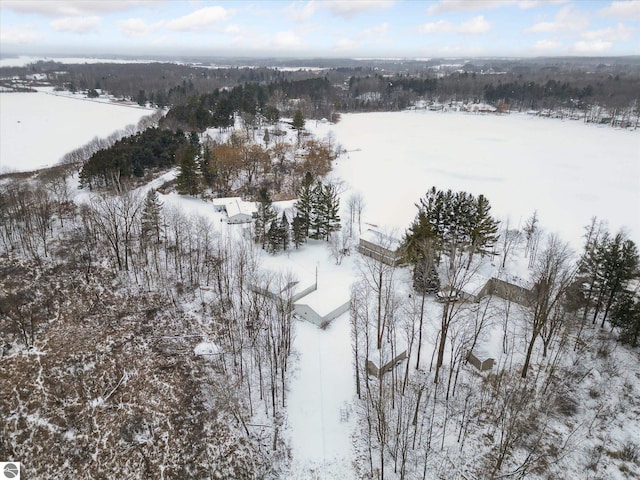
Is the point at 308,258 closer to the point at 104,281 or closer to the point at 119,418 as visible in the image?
the point at 104,281

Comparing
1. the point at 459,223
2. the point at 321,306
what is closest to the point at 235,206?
the point at 321,306

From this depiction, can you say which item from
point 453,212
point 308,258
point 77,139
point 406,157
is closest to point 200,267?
point 308,258

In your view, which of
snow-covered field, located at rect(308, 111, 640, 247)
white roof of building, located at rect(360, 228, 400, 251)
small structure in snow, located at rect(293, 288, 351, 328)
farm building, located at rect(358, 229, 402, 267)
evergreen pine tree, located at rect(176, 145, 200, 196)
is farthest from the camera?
snow-covered field, located at rect(308, 111, 640, 247)

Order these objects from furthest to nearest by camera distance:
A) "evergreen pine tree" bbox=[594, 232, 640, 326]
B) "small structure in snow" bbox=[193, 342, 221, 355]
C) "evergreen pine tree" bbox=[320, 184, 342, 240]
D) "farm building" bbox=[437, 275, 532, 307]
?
"evergreen pine tree" bbox=[320, 184, 342, 240] < "farm building" bbox=[437, 275, 532, 307] < "evergreen pine tree" bbox=[594, 232, 640, 326] < "small structure in snow" bbox=[193, 342, 221, 355]

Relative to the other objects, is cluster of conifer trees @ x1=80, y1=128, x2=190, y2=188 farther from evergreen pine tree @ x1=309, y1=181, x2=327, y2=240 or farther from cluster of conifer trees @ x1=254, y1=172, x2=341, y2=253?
evergreen pine tree @ x1=309, y1=181, x2=327, y2=240

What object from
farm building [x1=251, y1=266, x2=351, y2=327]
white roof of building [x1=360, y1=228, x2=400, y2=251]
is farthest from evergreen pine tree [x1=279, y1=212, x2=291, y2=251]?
white roof of building [x1=360, y1=228, x2=400, y2=251]

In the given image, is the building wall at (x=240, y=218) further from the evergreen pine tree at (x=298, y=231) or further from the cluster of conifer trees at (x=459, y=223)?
the cluster of conifer trees at (x=459, y=223)

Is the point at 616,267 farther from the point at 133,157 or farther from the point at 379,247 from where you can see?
the point at 133,157

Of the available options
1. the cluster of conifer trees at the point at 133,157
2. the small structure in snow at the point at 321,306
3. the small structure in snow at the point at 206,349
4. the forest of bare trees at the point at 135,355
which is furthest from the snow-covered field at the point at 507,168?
the cluster of conifer trees at the point at 133,157
